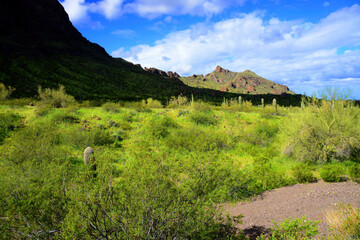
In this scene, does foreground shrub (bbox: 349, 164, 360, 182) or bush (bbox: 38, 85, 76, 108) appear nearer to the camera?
foreground shrub (bbox: 349, 164, 360, 182)

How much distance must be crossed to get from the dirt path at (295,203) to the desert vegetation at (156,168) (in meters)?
0.34

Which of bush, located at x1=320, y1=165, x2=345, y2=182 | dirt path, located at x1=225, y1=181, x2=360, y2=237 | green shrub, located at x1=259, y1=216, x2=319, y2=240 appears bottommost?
dirt path, located at x1=225, y1=181, x2=360, y2=237

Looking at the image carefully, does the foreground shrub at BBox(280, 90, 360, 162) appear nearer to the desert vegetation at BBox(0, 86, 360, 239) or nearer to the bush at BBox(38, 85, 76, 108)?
the desert vegetation at BBox(0, 86, 360, 239)

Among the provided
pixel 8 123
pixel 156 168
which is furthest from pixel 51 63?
pixel 156 168

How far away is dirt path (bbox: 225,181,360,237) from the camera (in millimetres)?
4488

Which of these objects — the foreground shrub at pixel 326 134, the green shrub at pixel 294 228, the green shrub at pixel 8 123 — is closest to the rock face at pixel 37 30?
the green shrub at pixel 8 123

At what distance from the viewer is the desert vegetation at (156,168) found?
2.92 meters

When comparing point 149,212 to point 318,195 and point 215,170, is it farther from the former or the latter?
point 318,195

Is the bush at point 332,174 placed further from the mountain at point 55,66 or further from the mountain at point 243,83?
the mountain at point 243,83

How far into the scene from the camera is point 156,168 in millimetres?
3811

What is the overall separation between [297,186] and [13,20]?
10385 cm

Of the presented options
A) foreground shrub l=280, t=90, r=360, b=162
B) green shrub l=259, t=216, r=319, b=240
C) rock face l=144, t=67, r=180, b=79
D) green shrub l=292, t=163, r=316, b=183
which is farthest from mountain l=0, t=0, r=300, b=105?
green shrub l=259, t=216, r=319, b=240

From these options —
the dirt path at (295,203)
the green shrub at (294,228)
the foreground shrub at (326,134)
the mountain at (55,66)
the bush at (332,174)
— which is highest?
the mountain at (55,66)

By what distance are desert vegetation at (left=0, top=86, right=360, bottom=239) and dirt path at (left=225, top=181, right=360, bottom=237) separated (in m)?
0.34
